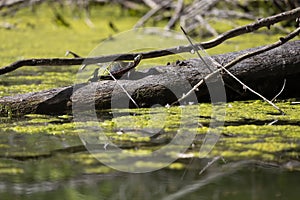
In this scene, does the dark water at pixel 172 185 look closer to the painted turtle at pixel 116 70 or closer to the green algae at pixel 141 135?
the green algae at pixel 141 135

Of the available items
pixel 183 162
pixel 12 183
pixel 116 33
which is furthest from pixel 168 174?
pixel 116 33

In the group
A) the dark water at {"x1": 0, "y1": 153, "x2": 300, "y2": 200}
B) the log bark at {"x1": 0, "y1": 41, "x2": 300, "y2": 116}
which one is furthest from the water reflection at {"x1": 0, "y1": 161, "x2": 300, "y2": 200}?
the log bark at {"x1": 0, "y1": 41, "x2": 300, "y2": 116}

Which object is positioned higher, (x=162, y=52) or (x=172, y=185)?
(x=162, y=52)

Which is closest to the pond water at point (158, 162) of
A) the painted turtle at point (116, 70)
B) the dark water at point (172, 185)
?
the dark water at point (172, 185)

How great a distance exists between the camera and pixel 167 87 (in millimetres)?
2127

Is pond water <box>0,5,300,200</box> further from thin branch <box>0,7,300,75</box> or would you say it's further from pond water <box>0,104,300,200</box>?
thin branch <box>0,7,300,75</box>

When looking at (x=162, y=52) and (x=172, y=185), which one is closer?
(x=172, y=185)

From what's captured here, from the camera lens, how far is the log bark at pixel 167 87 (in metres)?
2.07

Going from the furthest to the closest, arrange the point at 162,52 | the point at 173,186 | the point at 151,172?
the point at 162,52
the point at 151,172
the point at 173,186

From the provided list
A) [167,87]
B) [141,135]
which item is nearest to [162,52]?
[167,87]

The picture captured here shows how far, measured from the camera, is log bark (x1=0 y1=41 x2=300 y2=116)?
81.4 inches

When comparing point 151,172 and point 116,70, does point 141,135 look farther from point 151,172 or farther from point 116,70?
point 116,70

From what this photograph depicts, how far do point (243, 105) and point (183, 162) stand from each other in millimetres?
666

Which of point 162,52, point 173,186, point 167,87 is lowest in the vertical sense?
point 173,186
